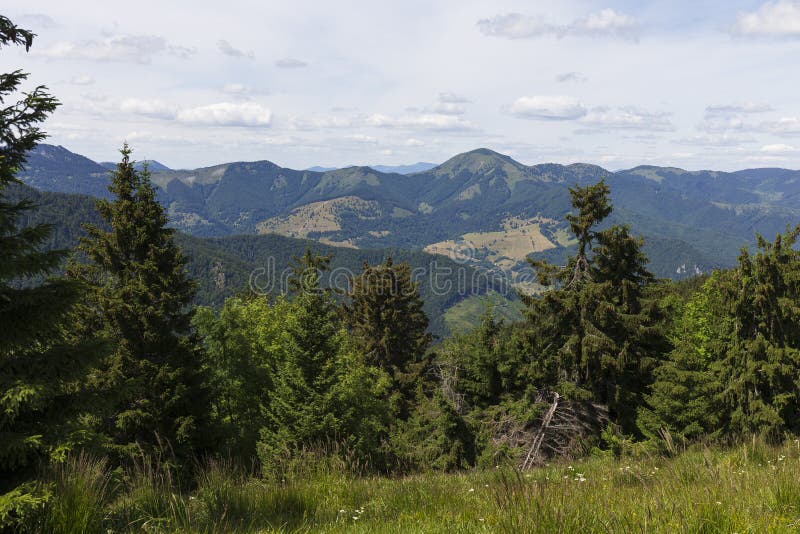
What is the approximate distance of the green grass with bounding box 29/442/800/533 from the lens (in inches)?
133

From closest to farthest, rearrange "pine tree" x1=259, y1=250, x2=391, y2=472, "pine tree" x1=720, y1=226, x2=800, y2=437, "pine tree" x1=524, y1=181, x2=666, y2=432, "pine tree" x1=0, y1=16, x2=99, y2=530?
"pine tree" x1=0, y1=16, x2=99, y2=530 → "pine tree" x1=259, y1=250, x2=391, y2=472 → "pine tree" x1=720, y1=226, x2=800, y2=437 → "pine tree" x1=524, y1=181, x2=666, y2=432

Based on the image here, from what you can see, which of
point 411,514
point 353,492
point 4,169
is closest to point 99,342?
point 4,169

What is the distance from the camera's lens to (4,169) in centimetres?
637

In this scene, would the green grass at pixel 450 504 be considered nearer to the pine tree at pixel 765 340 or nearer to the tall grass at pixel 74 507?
the tall grass at pixel 74 507

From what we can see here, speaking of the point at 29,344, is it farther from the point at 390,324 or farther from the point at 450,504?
the point at 390,324

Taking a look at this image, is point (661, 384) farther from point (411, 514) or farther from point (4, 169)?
point (4, 169)

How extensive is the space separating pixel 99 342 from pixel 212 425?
51.0 ft

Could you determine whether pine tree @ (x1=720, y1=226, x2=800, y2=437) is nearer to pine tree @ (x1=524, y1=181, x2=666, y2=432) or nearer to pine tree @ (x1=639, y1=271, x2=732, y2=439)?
pine tree @ (x1=639, y1=271, x2=732, y2=439)

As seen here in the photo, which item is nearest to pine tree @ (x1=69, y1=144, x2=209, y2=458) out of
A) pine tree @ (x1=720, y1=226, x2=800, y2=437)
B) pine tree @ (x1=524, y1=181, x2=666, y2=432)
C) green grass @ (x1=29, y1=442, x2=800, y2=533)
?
green grass @ (x1=29, y1=442, x2=800, y2=533)

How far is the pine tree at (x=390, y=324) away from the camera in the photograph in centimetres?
3869

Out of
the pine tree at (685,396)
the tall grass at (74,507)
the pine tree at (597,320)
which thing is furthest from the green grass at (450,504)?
the pine tree at (685,396)

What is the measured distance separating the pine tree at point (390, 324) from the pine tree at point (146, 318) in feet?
63.1

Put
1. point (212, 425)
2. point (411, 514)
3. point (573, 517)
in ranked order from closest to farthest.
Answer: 1. point (573, 517)
2. point (411, 514)
3. point (212, 425)

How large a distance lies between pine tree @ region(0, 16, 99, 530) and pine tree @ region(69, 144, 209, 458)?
513 inches
